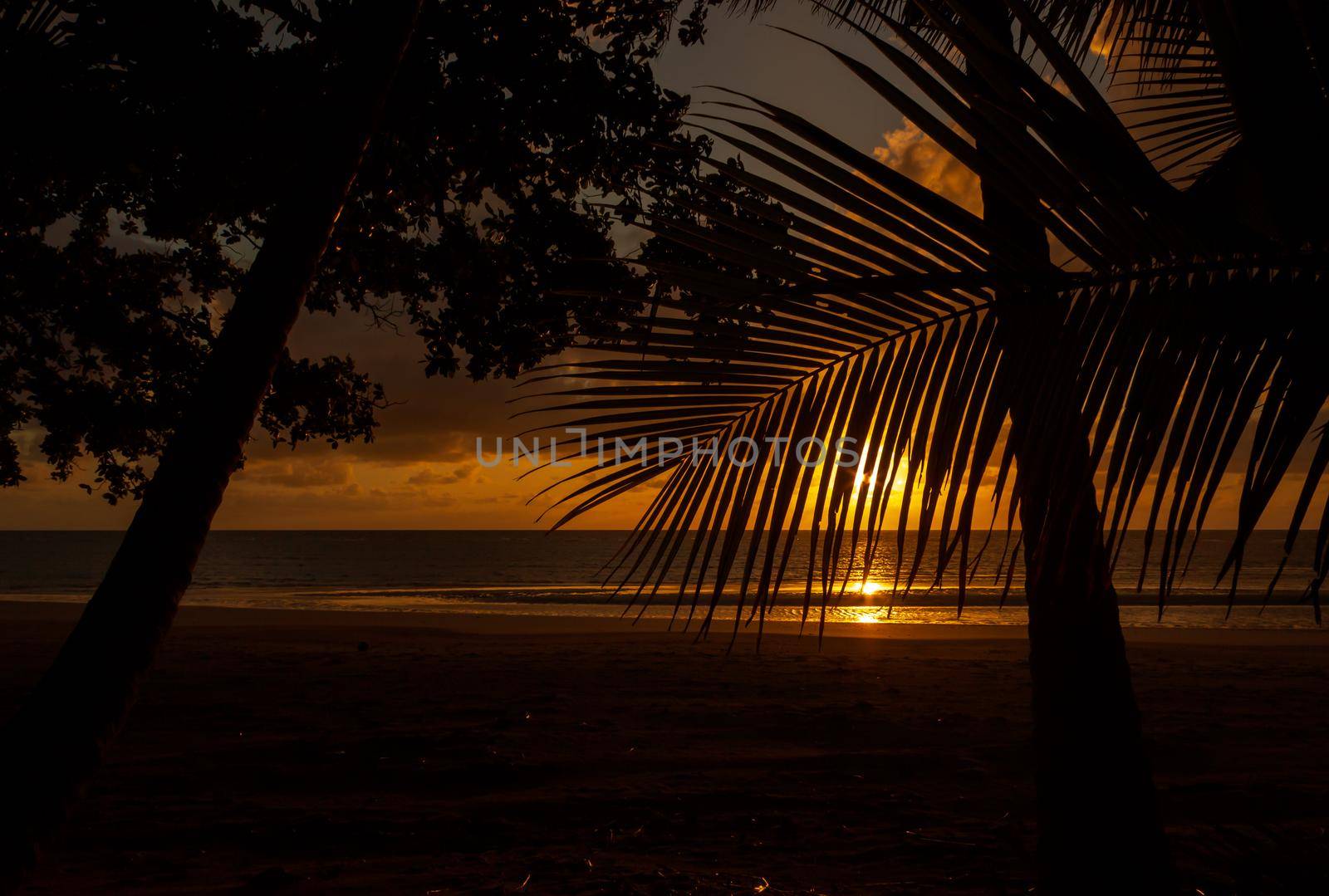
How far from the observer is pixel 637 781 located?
17.6ft

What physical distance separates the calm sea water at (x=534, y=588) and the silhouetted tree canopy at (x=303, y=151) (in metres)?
2.71

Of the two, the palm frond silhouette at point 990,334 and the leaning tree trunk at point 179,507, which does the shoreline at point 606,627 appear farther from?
the palm frond silhouette at point 990,334

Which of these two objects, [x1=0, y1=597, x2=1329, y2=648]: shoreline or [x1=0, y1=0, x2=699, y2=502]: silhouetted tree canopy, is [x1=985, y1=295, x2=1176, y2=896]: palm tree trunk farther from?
[x1=0, y1=597, x2=1329, y2=648]: shoreline

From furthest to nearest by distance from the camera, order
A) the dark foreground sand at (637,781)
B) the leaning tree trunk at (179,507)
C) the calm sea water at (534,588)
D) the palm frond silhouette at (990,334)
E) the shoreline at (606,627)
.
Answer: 1. the calm sea water at (534,588)
2. the shoreline at (606,627)
3. the dark foreground sand at (637,781)
4. the leaning tree trunk at (179,507)
5. the palm frond silhouette at (990,334)

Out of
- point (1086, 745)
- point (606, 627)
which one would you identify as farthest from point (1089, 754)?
point (606, 627)

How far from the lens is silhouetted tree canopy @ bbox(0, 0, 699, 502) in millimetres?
4910

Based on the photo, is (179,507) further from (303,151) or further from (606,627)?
(606,627)

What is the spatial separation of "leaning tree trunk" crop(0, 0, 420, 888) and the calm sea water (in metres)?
1.76

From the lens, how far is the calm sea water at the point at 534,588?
20.7 metres

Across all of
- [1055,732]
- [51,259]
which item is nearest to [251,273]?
[1055,732]

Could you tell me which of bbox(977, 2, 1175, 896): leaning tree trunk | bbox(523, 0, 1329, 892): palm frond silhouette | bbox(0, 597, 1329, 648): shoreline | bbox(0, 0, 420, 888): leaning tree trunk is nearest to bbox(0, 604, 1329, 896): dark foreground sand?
bbox(977, 2, 1175, 896): leaning tree trunk

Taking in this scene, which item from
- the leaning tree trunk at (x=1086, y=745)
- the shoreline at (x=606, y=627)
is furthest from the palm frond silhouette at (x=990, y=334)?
the shoreline at (x=606, y=627)

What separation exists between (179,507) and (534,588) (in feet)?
109

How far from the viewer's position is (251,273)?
2.89 meters
